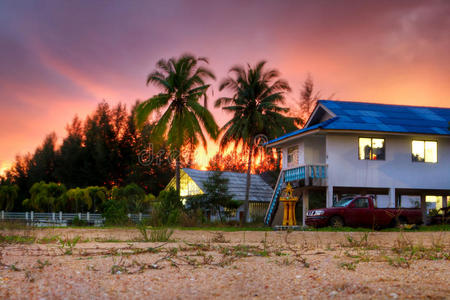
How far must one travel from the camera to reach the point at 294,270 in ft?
18.6

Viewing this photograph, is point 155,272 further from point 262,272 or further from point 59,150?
point 59,150

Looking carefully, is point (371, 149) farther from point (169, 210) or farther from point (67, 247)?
point (67, 247)

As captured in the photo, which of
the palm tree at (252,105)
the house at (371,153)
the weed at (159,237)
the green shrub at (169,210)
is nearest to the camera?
the weed at (159,237)

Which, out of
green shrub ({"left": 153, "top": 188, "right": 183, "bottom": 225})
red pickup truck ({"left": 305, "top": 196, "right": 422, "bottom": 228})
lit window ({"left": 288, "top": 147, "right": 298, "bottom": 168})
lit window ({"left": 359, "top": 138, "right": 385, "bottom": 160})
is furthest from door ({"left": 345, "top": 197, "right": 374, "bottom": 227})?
green shrub ({"left": 153, "top": 188, "right": 183, "bottom": 225})

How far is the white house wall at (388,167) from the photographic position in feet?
83.9

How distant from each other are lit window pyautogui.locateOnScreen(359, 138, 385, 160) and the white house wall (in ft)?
0.77

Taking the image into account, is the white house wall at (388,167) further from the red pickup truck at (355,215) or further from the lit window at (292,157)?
the red pickup truck at (355,215)

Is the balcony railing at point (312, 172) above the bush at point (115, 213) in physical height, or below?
above

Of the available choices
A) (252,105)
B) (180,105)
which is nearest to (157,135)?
(180,105)

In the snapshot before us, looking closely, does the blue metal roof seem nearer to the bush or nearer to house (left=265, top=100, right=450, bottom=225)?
house (left=265, top=100, right=450, bottom=225)

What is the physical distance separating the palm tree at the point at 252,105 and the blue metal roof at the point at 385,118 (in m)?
10.00

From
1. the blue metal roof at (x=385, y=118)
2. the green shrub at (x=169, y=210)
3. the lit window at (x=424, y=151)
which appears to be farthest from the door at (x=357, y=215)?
the green shrub at (x=169, y=210)

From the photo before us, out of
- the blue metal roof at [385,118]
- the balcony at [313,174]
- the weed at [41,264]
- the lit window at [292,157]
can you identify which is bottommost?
the weed at [41,264]

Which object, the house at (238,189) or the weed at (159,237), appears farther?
the house at (238,189)
